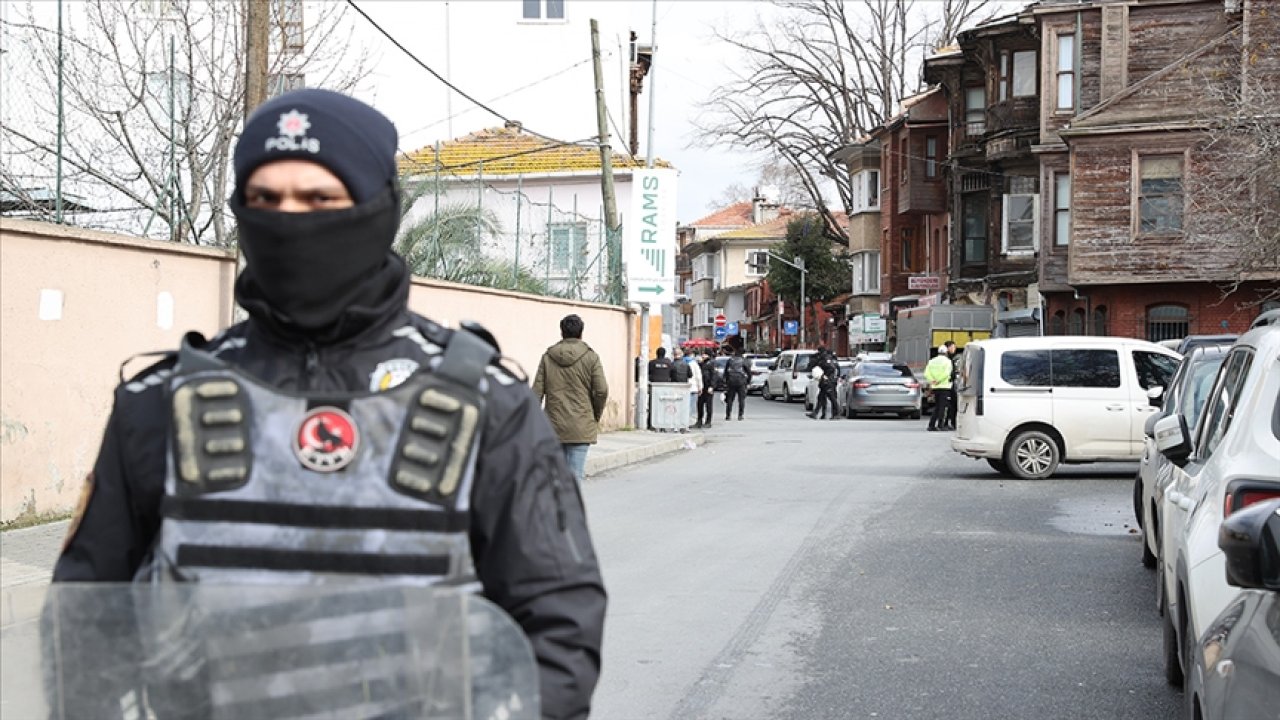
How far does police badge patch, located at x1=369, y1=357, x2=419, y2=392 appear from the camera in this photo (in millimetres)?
2320

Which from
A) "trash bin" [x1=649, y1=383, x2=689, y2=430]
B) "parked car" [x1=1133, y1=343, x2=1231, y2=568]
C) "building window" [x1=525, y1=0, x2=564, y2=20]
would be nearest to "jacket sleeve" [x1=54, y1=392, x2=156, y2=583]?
"parked car" [x1=1133, y1=343, x2=1231, y2=568]

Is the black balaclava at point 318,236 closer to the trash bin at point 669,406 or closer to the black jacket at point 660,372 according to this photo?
the trash bin at point 669,406

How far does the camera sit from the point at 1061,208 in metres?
43.3

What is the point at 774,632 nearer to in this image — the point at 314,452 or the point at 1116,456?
the point at 314,452

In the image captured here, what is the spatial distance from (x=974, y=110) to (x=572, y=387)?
39649 millimetres

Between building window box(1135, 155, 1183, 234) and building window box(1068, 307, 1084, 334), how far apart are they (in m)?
3.92

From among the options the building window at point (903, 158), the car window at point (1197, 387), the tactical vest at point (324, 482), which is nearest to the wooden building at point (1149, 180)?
the building window at point (903, 158)

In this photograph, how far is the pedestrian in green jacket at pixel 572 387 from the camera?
1377 cm

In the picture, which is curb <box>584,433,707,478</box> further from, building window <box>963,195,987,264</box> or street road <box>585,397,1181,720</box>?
building window <box>963,195,987,264</box>

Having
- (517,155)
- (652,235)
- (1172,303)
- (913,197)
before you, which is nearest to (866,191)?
(913,197)

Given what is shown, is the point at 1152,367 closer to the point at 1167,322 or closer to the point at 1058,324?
the point at 1167,322

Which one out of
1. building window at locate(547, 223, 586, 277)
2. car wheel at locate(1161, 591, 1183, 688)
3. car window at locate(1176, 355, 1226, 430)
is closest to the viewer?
car wheel at locate(1161, 591, 1183, 688)

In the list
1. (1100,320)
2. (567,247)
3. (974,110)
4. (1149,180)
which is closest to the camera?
(567,247)

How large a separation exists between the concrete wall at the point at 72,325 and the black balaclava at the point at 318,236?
8.72m
